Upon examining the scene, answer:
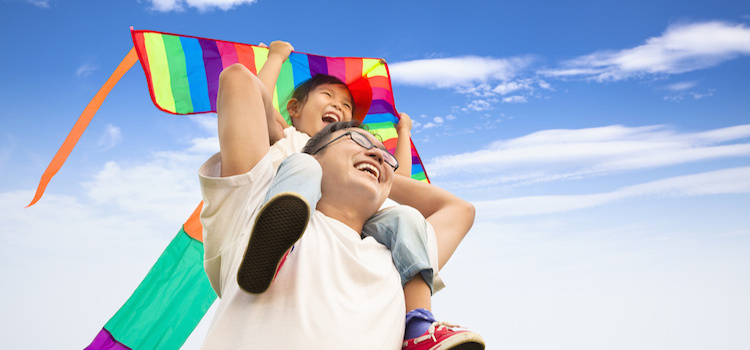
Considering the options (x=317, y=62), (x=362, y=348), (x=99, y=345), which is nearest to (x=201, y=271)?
(x=99, y=345)

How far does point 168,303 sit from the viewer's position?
9.61 feet

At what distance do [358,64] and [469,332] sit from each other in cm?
225

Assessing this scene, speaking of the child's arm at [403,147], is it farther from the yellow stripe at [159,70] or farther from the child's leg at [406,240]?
the yellow stripe at [159,70]

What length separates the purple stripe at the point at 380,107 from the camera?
3.35 m

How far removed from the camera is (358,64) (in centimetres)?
342

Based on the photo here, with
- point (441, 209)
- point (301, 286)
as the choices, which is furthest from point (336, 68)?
point (301, 286)

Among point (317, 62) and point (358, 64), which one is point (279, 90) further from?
point (358, 64)

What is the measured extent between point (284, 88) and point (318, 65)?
25 cm

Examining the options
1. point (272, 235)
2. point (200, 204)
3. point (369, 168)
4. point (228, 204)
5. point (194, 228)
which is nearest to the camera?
point (272, 235)

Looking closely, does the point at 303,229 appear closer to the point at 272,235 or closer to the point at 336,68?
the point at 272,235

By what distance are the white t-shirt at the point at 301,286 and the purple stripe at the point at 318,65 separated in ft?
5.47

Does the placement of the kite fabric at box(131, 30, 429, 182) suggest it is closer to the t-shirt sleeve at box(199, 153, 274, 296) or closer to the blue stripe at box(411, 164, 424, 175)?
the blue stripe at box(411, 164, 424, 175)

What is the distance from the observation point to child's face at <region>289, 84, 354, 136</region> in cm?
271

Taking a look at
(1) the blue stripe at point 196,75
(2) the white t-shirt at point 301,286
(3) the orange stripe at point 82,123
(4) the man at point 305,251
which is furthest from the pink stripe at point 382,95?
(2) the white t-shirt at point 301,286
